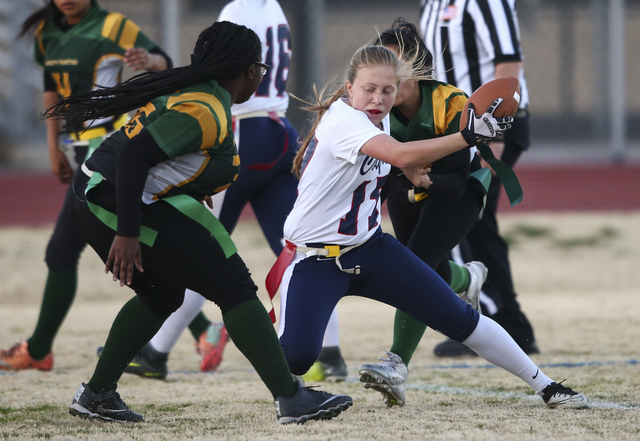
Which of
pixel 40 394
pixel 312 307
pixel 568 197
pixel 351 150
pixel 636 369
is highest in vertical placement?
pixel 351 150

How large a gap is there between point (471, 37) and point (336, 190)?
188 centimetres

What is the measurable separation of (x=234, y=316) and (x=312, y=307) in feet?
1.19

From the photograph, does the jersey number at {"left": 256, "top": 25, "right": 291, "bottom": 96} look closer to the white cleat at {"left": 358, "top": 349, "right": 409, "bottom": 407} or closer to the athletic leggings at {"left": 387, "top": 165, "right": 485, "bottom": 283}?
the athletic leggings at {"left": 387, "top": 165, "right": 485, "bottom": 283}

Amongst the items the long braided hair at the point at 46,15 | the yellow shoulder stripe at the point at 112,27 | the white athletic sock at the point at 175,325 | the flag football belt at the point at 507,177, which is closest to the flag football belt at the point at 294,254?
the flag football belt at the point at 507,177

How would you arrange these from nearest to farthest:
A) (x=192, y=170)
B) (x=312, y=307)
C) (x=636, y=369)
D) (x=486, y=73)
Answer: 1. (x=192, y=170)
2. (x=312, y=307)
3. (x=636, y=369)
4. (x=486, y=73)

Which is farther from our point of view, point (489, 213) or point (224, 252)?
point (489, 213)

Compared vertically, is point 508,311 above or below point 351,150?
below

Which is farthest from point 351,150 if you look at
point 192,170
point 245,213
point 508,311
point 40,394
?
point 245,213

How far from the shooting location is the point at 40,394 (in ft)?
12.8

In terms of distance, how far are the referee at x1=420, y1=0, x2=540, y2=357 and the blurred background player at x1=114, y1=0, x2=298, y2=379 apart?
33.9 inches

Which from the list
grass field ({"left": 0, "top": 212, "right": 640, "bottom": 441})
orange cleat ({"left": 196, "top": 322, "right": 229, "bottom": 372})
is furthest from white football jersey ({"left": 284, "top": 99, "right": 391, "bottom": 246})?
orange cleat ({"left": 196, "top": 322, "right": 229, "bottom": 372})

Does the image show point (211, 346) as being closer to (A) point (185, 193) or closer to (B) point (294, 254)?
(B) point (294, 254)

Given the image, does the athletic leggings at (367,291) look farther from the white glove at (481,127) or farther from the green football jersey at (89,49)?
the green football jersey at (89,49)

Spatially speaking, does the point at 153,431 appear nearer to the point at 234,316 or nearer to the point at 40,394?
the point at 234,316
